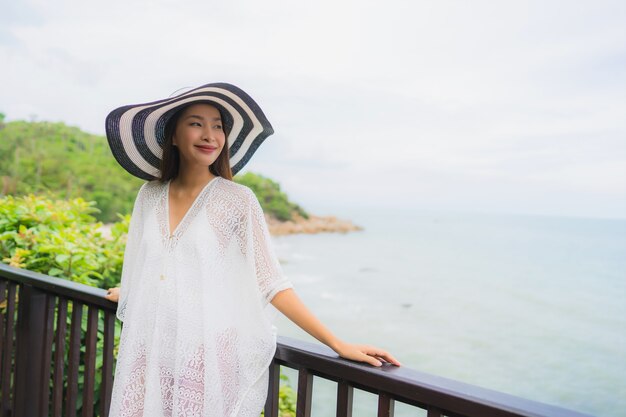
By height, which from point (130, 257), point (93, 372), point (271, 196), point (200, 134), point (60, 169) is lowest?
point (93, 372)

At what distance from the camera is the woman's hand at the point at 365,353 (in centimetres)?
111

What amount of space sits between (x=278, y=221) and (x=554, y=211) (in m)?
67.9

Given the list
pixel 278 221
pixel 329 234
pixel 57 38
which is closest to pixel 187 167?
pixel 57 38

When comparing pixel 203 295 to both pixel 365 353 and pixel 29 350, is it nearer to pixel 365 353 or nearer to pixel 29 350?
pixel 365 353

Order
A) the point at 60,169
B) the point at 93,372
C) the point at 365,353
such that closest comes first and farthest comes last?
the point at 365,353
the point at 93,372
the point at 60,169

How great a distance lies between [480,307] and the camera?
31453mm

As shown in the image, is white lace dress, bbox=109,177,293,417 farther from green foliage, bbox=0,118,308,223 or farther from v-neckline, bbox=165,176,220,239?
green foliage, bbox=0,118,308,223

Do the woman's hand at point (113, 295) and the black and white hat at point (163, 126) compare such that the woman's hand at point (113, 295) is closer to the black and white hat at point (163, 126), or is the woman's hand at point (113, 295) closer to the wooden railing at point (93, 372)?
the wooden railing at point (93, 372)

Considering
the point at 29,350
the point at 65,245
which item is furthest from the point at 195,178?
the point at 65,245

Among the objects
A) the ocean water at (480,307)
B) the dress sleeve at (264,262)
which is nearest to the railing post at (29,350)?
the dress sleeve at (264,262)

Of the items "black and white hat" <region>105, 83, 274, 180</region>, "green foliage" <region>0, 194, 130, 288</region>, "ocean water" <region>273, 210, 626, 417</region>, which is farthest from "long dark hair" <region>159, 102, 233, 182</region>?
"ocean water" <region>273, 210, 626, 417</region>

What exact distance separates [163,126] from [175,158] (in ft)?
0.34

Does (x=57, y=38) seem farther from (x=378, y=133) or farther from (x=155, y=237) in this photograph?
(x=378, y=133)

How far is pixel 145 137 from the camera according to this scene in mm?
1554
